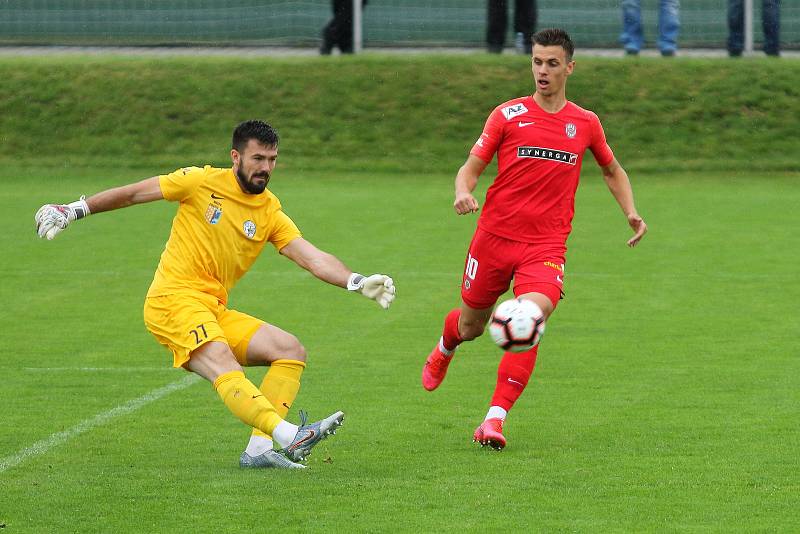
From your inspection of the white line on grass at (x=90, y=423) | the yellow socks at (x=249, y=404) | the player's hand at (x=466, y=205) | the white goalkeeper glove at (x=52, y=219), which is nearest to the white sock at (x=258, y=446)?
the yellow socks at (x=249, y=404)

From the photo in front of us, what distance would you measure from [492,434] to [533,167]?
161 cm

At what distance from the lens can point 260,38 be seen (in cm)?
2620

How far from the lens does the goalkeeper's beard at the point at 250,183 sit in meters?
8.16

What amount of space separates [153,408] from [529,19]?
1608 centimetres

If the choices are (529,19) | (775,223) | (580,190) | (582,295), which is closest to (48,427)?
(582,295)

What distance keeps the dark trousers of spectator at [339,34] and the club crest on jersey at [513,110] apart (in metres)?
16.2

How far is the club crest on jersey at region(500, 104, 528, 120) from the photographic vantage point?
28.9ft

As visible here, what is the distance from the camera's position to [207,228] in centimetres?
830

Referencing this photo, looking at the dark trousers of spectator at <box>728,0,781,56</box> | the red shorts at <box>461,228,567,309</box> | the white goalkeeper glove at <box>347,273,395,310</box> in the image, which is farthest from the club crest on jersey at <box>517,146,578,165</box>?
the dark trousers of spectator at <box>728,0,781,56</box>

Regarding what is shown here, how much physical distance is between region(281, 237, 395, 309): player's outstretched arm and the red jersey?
90 centimetres

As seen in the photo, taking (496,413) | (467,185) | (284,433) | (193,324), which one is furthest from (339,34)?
(284,433)

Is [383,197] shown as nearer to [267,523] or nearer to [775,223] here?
[775,223]

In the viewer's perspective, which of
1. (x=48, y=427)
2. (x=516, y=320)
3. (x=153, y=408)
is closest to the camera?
(x=516, y=320)

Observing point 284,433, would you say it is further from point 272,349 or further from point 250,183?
point 250,183
